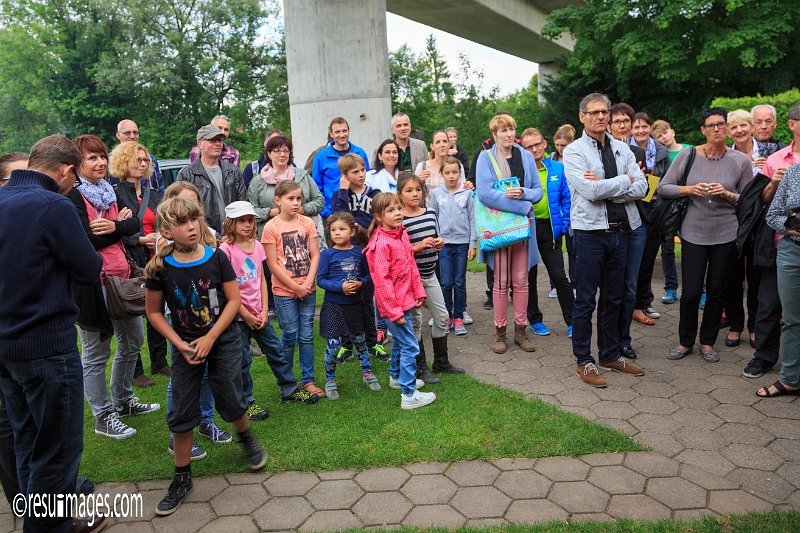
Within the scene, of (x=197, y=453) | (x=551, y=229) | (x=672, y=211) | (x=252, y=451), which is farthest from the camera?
(x=551, y=229)

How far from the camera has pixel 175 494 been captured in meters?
3.71

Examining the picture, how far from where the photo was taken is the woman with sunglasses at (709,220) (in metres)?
5.49

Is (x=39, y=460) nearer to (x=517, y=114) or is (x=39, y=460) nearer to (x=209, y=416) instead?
(x=209, y=416)

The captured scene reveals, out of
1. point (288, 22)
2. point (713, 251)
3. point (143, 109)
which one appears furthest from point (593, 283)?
point (143, 109)

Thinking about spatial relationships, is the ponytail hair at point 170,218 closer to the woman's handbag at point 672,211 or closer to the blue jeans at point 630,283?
the blue jeans at point 630,283

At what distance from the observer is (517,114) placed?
2867 cm

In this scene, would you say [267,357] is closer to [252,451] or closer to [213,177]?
[252,451]

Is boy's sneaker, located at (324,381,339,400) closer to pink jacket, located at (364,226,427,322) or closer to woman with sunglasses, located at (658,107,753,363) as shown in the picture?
pink jacket, located at (364,226,427,322)

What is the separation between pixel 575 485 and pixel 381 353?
269cm

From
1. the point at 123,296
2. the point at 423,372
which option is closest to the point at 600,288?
the point at 423,372

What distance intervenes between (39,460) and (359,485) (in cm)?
174

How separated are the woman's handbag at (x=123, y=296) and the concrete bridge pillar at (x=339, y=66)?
619 cm

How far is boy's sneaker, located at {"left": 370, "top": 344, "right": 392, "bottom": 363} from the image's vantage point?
6.00m

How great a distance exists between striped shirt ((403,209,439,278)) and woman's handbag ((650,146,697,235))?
2156mm
